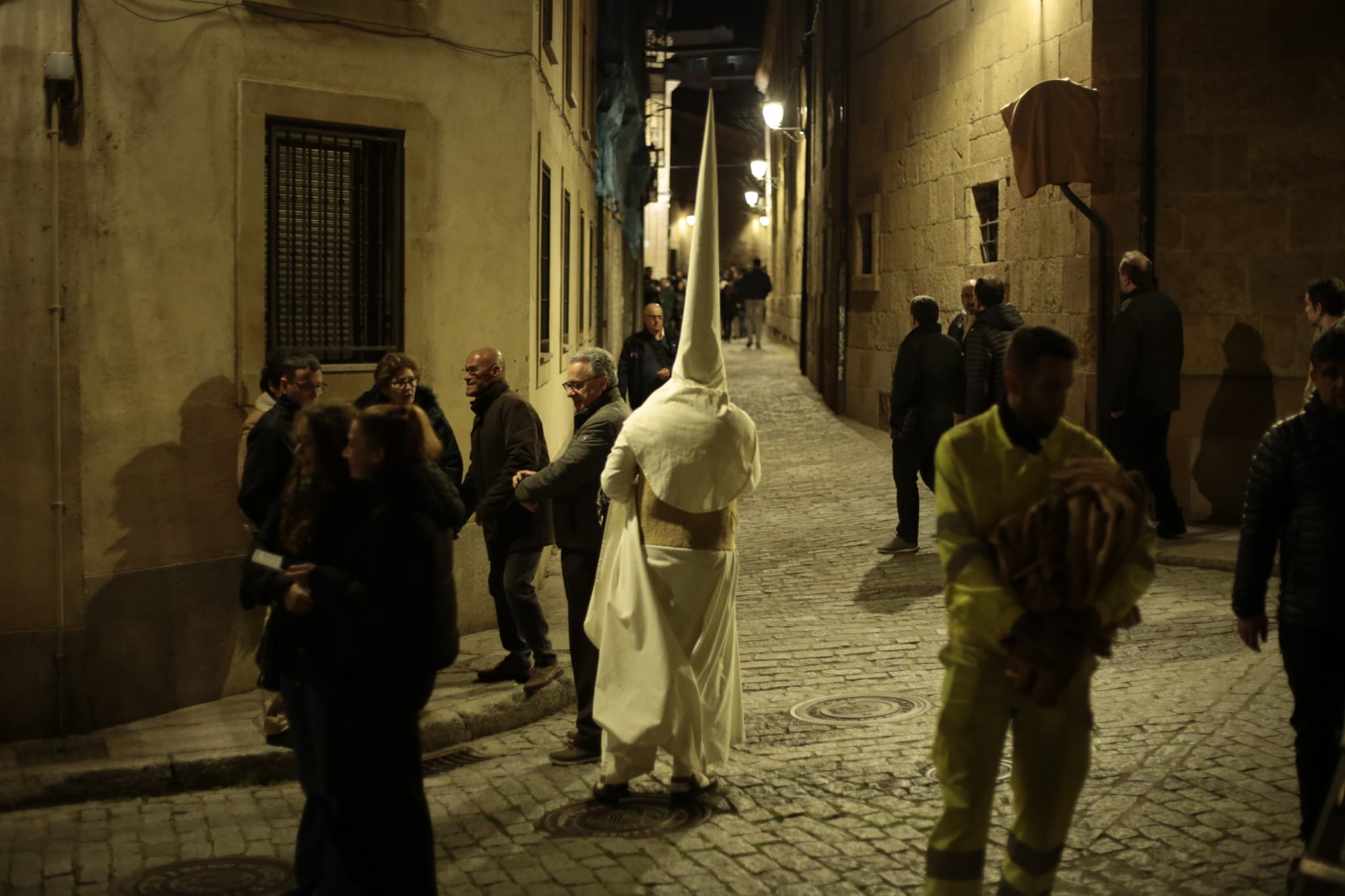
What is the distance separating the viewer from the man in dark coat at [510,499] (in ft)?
25.3

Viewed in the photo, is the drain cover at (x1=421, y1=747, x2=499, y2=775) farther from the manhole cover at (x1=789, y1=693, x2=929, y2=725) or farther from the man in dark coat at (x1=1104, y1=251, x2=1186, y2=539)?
the man in dark coat at (x1=1104, y1=251, x2=1186, y2=539)

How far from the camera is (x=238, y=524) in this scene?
8.12m

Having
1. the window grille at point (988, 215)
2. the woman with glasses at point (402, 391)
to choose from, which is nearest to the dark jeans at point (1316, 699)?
the woman with glasses at point (402, 391)

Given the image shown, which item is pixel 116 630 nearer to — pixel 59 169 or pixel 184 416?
pixel 184 416

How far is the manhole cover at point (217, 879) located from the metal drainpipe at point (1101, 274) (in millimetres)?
8416

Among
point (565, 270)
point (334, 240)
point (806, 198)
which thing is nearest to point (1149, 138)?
point (565, 270)

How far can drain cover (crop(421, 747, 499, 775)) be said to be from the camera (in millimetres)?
6941

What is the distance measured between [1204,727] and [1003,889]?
2877mm

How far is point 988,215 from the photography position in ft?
50.9

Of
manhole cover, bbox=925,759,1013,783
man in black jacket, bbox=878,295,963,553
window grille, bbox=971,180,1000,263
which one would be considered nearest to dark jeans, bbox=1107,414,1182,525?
man in black jacket, bbox=878,295,963,553

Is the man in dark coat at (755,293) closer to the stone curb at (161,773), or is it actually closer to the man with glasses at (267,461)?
the stone curb at (161,773)

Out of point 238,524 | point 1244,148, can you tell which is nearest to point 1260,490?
point 238,524

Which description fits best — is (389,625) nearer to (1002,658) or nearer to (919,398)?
(1002,658)

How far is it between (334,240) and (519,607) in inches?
107
